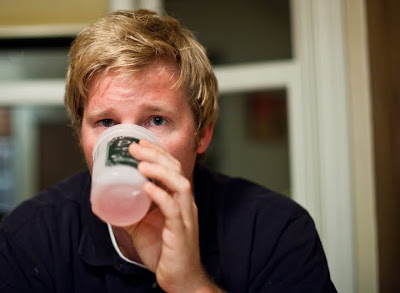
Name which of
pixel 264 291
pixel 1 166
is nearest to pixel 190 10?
pixel 264 291

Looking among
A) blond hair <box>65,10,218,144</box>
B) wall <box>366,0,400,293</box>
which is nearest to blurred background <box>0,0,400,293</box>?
wall <box>366,0,400,293</box>

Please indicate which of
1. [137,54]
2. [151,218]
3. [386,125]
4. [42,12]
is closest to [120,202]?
[151,218]

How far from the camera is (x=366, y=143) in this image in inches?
61.5

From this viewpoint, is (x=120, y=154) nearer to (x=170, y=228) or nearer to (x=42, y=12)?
(x=170, y=228)

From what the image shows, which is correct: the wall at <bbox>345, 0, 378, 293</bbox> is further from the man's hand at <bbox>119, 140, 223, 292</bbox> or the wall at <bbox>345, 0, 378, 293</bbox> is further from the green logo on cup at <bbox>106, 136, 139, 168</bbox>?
the green logo on cup at <bbox>106, 136, 139, 168</bbox>

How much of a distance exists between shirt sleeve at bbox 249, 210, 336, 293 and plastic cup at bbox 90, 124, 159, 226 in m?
0.39

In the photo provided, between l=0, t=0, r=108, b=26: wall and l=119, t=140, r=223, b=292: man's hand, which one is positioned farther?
l=0, t=0, r=108, b=26: wall

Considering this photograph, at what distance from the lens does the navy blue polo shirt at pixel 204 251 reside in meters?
0.97

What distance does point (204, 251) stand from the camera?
1.05 metres

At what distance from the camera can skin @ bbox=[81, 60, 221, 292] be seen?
0.74 meters

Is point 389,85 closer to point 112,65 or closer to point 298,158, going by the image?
point 298,158

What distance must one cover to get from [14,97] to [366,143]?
5.04 feet

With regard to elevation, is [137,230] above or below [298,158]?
above

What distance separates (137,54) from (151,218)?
367 millimetres
